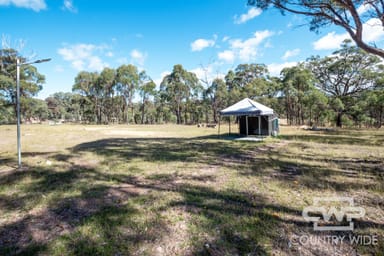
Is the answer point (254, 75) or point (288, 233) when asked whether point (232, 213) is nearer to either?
point (288, 233)

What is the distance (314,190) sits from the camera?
3.36 metres

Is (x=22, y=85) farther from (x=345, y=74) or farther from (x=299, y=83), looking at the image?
(x=345, y=74)

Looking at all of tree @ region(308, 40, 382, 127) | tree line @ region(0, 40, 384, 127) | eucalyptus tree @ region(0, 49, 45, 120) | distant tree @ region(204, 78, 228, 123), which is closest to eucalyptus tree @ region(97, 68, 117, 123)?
tree line @ region(0, 40, 384, 127)

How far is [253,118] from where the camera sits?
1333 cm

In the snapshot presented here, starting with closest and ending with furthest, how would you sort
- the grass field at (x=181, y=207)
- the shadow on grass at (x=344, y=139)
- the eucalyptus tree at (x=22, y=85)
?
the grass field at (x=181, y=207), the shadow on grass at (x=344, y=139), the eucalyptus tree at (x=22, y=85)

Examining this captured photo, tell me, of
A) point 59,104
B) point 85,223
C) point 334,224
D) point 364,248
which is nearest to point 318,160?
point 334,224

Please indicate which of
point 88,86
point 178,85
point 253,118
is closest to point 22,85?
point 88,86

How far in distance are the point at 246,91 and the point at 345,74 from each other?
1240 cm

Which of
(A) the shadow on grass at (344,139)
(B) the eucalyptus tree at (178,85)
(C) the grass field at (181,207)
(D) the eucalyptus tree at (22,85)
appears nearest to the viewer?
(C) the grass field at (181,207)

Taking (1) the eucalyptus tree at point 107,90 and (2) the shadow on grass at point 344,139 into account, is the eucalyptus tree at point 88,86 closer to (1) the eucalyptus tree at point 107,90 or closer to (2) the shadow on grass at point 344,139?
(1) the eucalyptus tree at point 107,90

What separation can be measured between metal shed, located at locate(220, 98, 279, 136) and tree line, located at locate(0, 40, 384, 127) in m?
10.3

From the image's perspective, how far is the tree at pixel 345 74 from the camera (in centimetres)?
2011

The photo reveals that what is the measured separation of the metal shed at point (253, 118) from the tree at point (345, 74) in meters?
13.8

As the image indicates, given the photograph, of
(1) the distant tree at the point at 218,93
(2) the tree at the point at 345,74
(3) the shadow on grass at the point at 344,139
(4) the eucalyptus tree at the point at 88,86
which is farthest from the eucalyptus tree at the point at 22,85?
(2) the tree at the point at 345,74
